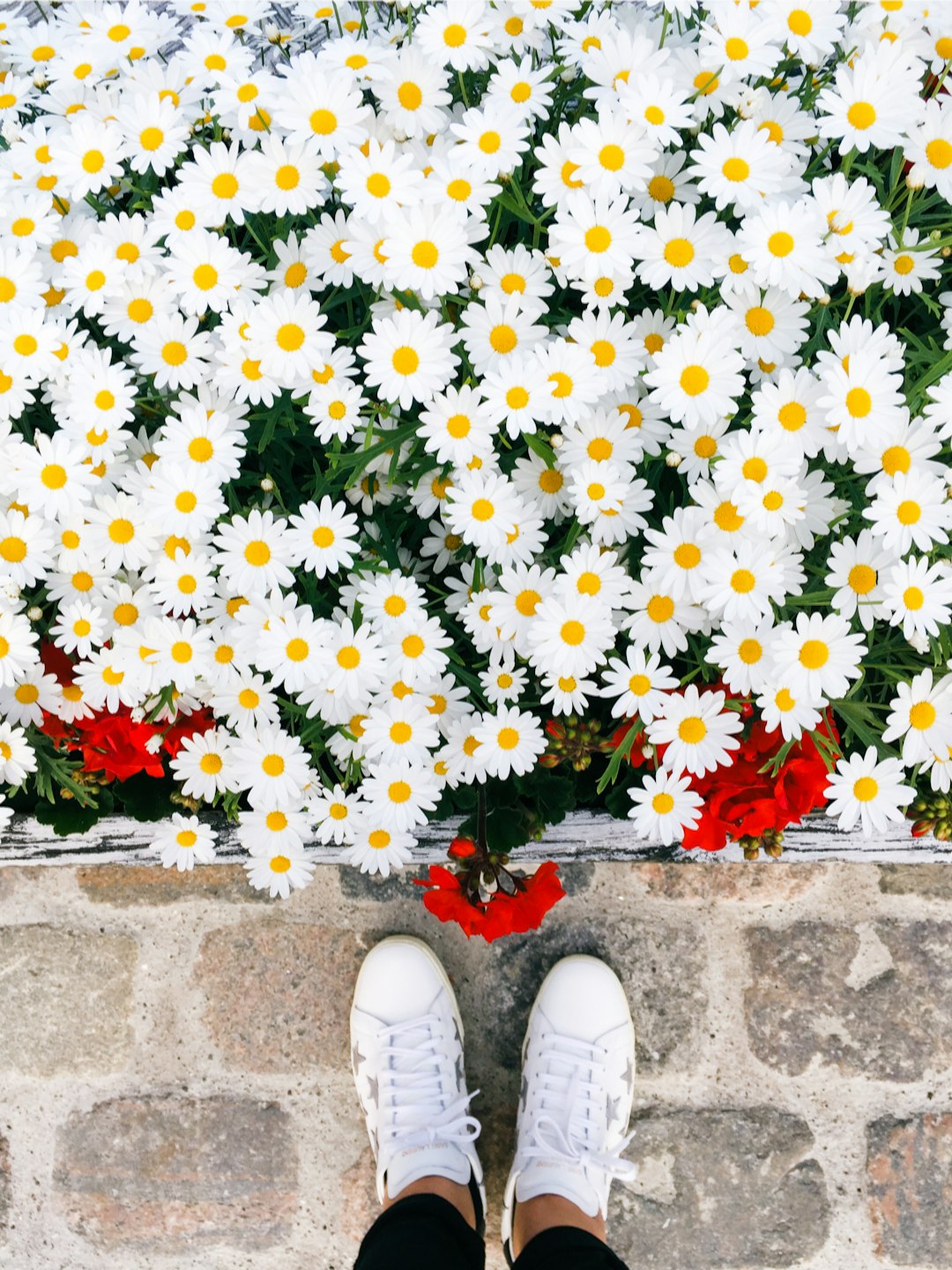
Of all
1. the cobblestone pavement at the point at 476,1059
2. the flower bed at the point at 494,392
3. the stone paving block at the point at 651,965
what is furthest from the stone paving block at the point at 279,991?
the flower bed at the point at 494,392

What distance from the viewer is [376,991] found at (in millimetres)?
1800

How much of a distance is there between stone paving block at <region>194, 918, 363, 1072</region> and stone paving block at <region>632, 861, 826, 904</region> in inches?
23.4

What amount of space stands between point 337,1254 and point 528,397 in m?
1.74

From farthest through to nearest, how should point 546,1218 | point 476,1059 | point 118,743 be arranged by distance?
point 476,1059
point 546,1218
point 118,743

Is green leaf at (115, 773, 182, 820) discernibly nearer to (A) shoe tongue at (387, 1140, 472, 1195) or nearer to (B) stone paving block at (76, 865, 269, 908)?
(B) stone paving block at (76, 865, 269, 908)

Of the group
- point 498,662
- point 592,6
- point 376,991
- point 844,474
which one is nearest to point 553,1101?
point 376,991

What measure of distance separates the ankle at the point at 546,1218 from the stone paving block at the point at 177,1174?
1.48 feet

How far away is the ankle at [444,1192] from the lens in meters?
1.73

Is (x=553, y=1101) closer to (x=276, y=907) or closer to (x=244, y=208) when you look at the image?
(x=276, y=907)

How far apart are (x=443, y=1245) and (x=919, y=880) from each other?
106 cm

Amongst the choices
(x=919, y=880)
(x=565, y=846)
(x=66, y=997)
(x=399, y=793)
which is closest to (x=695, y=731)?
(x=399, y=793)

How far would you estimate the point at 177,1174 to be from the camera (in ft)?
6.21

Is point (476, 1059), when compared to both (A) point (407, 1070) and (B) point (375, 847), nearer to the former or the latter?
(A) point (407, 1070)

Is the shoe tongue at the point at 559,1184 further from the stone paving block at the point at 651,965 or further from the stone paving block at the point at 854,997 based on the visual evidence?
the stone paving block at the point at 854,997
